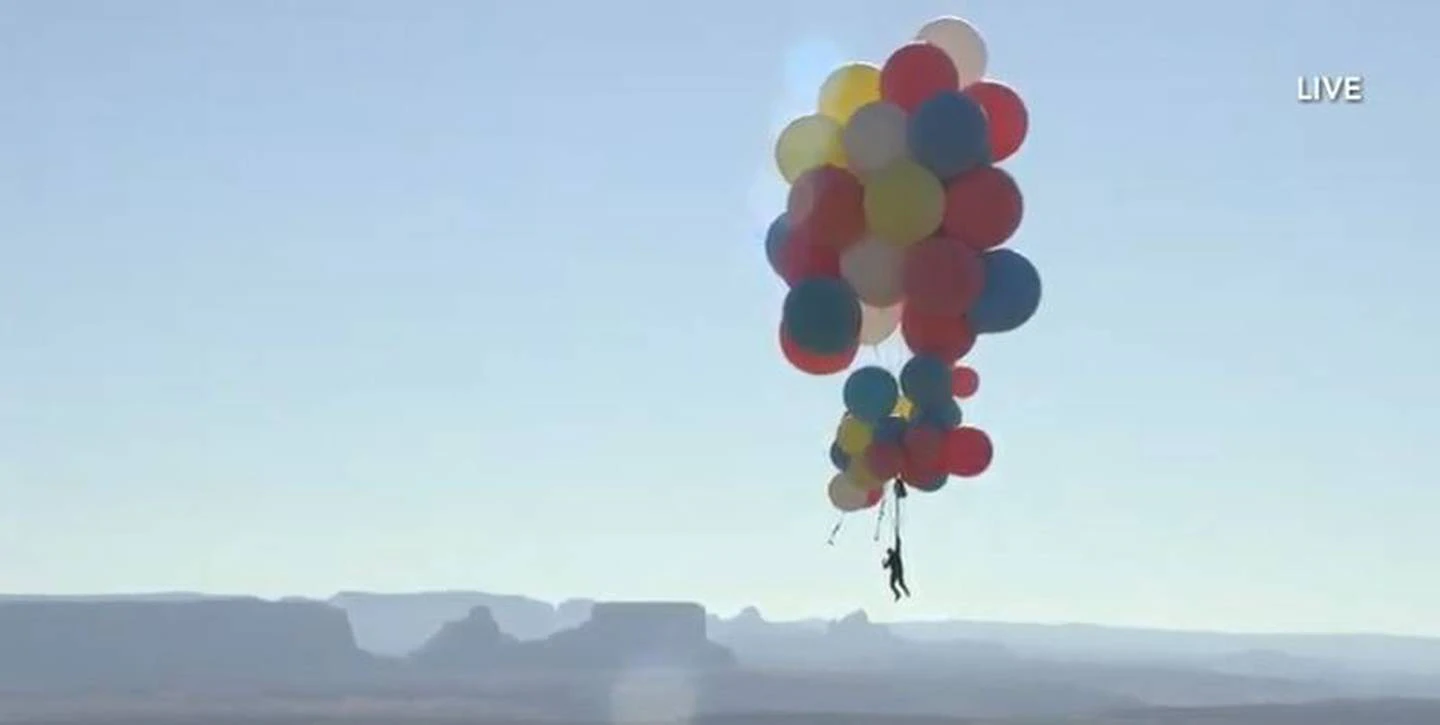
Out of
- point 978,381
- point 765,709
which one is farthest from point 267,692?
point 978,381

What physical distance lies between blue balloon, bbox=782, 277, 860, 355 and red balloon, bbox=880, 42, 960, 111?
4.99 feet

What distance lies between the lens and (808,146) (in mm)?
16266

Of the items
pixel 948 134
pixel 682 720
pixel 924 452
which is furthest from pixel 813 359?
pixel 682 720

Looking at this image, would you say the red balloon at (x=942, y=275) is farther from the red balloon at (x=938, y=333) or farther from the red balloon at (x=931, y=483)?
the red balloon at (x=931, y=483)

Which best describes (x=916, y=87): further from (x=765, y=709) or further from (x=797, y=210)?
(x=765, y=709)

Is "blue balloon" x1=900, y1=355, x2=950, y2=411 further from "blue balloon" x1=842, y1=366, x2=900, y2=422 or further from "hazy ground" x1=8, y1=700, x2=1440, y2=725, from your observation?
"hazy ground" x1=8, y1=700, x2=1440, y2=725

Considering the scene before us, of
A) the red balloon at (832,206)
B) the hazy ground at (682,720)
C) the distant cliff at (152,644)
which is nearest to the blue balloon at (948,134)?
the red balloon at (832,206)

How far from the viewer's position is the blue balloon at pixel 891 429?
54.1ft

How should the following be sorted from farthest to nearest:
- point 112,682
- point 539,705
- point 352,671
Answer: point 352,671 → point 112,682 → point 539,705

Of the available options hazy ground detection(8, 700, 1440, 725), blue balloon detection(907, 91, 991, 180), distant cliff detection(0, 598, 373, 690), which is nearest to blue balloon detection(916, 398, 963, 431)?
blue balloon detection(907, 91, 991, 180)

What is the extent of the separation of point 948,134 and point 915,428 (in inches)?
98.9

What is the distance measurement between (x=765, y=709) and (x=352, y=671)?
48826 mm

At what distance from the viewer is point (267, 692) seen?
172625 millimetres

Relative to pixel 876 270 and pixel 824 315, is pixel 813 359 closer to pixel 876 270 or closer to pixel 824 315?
pixel 824 315
